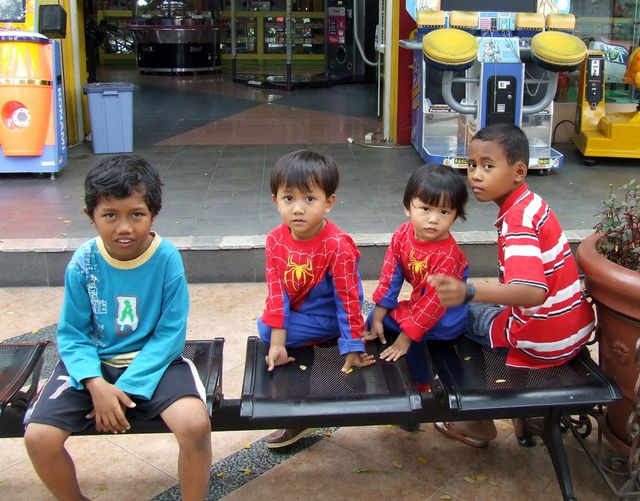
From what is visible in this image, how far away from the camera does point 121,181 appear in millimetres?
2354

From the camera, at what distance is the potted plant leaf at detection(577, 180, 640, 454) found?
98.7 inches

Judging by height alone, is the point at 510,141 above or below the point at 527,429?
above

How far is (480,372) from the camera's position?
8.47ft

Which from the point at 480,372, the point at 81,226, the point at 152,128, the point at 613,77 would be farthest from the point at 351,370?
the point at 152,128

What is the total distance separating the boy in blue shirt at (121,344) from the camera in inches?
90.4

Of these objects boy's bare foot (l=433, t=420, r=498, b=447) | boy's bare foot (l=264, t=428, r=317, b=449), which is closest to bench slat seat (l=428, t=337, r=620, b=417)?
boy's bare foot (l=433, t=420, r=498, b=447)

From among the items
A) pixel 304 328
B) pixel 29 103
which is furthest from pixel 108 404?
pixel 29 103

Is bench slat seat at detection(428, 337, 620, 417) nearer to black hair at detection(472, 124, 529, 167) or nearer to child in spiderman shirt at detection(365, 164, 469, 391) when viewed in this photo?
child in spiderman shirt at detection(365, 164, 469, 391)

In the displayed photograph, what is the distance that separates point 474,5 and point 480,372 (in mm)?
4749

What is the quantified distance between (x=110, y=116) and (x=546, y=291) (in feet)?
19.1

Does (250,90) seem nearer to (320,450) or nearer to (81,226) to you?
(81,226)

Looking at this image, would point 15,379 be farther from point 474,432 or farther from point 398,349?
→ point 474,432

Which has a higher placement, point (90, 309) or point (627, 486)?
point (90, 309)

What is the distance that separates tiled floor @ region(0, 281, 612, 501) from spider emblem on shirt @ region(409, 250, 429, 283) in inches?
28.0
